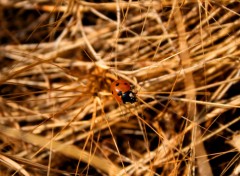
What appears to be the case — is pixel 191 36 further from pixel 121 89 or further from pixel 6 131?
pixel 6 131

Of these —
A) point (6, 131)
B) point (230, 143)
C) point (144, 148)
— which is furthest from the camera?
point (144, 148)

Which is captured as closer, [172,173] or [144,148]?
[172,173]

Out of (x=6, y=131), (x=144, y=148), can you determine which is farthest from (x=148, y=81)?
(x=6, y=131)

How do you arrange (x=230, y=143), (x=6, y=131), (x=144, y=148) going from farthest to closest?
1. (x=144, y=148)
2. (x=230, y=143)
3. (x=6, y=131)
